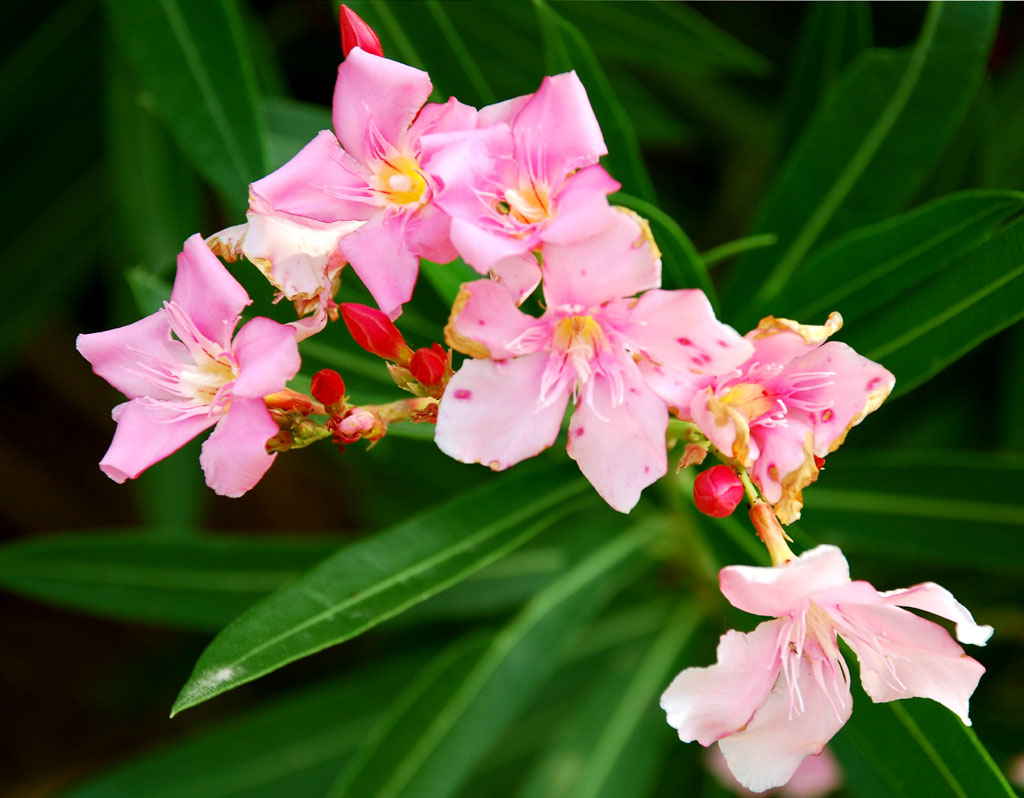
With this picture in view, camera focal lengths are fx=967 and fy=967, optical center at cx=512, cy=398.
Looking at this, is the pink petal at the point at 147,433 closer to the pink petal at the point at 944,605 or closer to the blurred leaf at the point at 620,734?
the pink petal at the point at 944,605

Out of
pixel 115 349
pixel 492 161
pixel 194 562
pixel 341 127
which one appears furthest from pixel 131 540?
pixel 492 161

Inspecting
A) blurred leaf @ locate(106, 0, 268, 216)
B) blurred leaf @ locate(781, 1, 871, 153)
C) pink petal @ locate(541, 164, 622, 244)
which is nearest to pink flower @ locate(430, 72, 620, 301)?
pink petal @ locate(541, 164, 622, 244)

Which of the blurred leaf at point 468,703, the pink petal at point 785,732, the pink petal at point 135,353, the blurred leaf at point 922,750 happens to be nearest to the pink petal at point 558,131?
the pink petal at point 135,353

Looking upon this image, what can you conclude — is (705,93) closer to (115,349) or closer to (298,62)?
(298,62)

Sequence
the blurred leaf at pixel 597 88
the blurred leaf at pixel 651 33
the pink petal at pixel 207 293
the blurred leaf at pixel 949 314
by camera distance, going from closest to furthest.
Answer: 1. the pink petal at pixel 207 293
2. the blurred leaf at pixel 949 314
3. the blurred leaf at pixel 597 88
4. the blurred leaf at pixel 651 33

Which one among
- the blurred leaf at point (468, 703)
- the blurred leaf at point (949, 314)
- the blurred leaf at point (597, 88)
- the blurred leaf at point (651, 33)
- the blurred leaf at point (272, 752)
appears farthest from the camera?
the blurred leaf at point (272, 752)

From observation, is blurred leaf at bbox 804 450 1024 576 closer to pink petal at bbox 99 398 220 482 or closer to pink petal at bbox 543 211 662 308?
pink petal at bbox 543 211 662 308

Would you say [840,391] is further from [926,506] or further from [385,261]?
[926,506]
